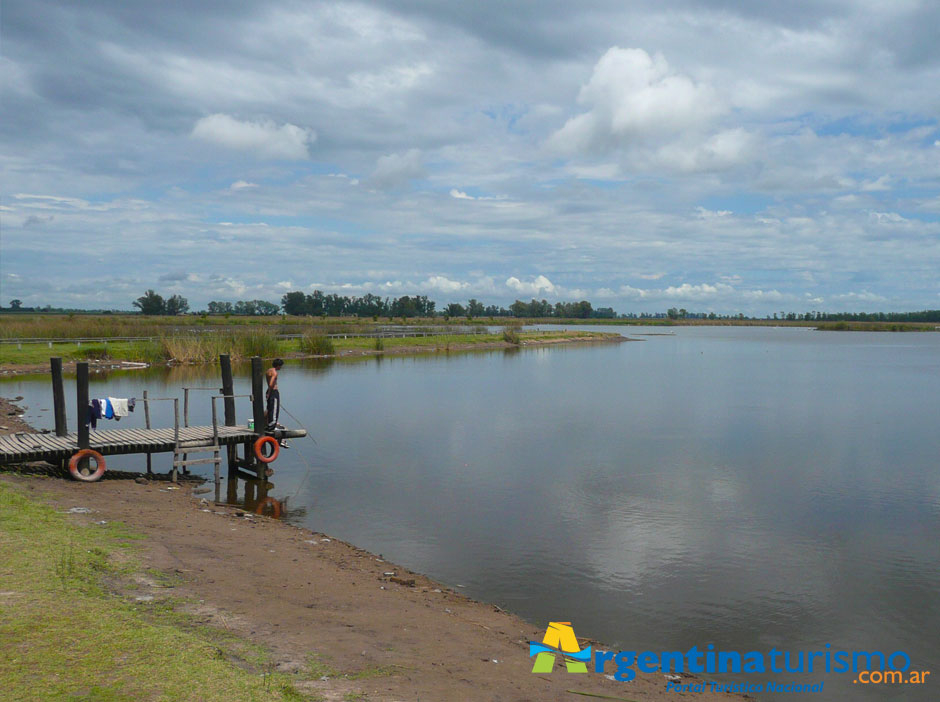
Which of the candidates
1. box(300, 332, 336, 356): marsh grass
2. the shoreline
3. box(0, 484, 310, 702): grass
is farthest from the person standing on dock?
box(300, 332, 336, 356): marsh grass

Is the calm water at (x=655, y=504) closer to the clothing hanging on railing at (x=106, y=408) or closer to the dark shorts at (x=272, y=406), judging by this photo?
the dark shorts at (x=272, y=406)

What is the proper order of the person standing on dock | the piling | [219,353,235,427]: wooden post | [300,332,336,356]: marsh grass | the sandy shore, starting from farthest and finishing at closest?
[300,332,336,356]: marsh grass < [219,353,235,427]: wooden post < the piling < the person standing on dock < the sandy shore

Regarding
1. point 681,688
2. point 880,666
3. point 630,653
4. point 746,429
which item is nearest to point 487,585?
point 630,653

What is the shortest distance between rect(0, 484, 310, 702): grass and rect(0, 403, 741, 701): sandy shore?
1.51 ft

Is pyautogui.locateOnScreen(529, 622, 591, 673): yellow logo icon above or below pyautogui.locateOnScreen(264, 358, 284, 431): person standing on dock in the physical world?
below

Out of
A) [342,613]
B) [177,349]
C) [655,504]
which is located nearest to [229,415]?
[655,504]

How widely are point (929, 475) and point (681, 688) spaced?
15294 mm

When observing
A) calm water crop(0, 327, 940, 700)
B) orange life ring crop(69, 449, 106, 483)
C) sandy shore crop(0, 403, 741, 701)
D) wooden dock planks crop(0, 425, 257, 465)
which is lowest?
calm water crop(0, 327, 940, 700)

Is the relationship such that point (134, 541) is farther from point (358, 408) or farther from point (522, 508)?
point (358, 408)

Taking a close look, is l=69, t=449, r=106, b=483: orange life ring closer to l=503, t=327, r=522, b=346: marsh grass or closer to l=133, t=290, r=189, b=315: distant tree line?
l=503, t=327, r=522, b=346: marsh grass

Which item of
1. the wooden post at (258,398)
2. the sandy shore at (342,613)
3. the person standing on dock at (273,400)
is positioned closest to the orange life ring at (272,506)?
the sandy shore at (342,613)

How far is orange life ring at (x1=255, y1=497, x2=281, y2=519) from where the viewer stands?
15328mm

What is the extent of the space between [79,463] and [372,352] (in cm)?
5110

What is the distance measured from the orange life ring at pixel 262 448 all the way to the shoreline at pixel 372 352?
24.5 meters
